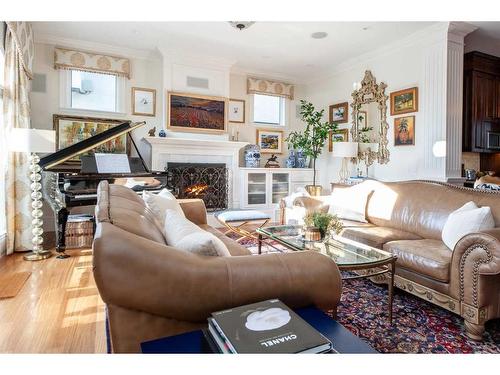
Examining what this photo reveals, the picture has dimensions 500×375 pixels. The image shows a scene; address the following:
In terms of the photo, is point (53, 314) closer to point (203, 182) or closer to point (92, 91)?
point (203, 182)

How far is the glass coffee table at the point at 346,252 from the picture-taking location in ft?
7.04

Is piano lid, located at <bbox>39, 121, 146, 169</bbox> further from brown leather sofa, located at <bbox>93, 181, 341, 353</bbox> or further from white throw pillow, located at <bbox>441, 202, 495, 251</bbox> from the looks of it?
A: white throw pillow, located at <bbox>441, 202, 495, 251</bbox>

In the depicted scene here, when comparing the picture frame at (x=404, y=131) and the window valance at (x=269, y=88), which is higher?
the window valance at (x=269, y=88)

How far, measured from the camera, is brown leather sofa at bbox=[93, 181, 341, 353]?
1.02 meters

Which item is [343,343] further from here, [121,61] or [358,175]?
[121,61]

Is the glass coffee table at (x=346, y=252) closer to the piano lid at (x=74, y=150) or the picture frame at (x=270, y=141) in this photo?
the piano lid at (x=74, y=150)

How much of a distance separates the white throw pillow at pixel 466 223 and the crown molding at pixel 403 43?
2.91 meters

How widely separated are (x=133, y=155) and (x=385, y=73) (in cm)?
430

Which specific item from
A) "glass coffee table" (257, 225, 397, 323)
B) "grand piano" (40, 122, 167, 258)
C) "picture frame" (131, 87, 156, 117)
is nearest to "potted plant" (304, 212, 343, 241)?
"glass coffee table" (257, 225, 397, 323)

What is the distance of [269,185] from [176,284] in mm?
5316

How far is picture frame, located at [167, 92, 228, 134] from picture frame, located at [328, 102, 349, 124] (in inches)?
80.1

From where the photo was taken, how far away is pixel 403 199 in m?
3.53

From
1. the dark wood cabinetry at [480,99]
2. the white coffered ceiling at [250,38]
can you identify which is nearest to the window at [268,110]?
the white coffered ceiling at [250,38]
